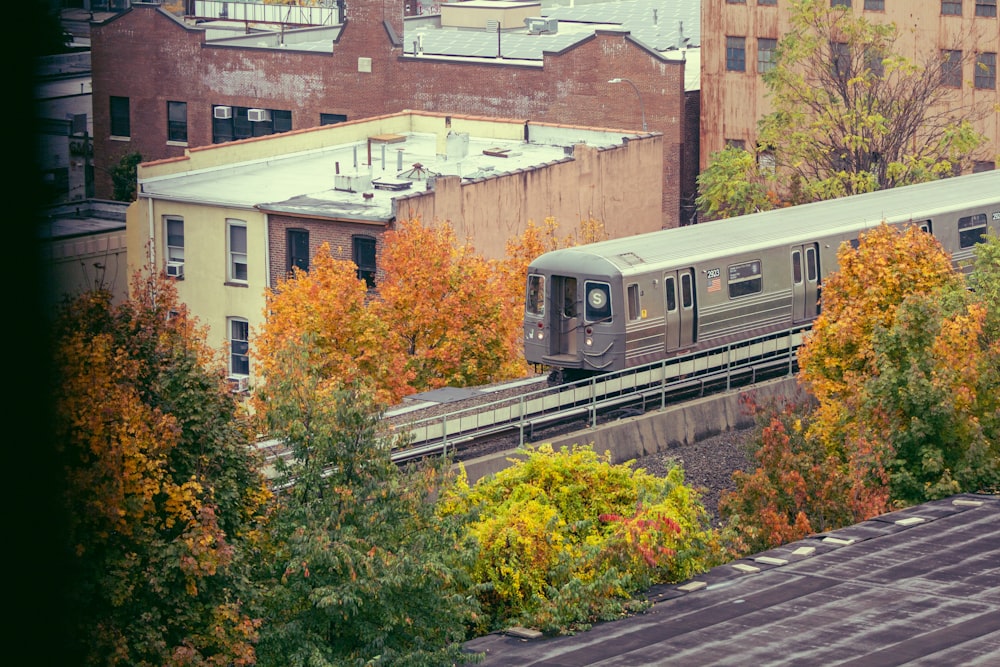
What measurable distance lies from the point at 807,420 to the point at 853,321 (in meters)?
1.81

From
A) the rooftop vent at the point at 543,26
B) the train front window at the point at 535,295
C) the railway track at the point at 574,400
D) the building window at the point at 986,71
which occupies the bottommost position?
the railway track at the point at 574,400

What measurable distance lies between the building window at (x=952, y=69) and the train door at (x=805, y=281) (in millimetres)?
23755

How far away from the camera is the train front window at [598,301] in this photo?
28.3 m

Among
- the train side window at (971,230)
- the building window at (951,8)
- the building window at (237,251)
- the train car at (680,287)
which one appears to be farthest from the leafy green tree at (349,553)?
the building window at (951,8)

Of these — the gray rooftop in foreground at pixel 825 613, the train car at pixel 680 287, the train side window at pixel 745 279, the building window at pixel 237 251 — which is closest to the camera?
the gray rooftop in foreground at pixel 825 613

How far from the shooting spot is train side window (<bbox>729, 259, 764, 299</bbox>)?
3027 cm

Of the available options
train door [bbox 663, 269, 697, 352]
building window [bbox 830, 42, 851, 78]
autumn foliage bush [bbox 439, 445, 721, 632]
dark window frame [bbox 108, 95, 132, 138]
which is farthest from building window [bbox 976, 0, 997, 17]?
autumn foliage bush [bbox 439, 445, 721, 632]

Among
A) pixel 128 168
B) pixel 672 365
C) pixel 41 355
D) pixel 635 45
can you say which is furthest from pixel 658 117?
pixel 41 355

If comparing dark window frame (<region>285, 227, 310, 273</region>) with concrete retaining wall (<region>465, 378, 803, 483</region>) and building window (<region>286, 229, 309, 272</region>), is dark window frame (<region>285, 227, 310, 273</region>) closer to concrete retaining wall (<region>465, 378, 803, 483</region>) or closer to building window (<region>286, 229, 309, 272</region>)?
building window (<region>286, 229, 309, 272</region>)

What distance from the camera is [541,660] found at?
1474 centimetres

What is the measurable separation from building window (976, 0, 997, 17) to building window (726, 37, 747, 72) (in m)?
8.35

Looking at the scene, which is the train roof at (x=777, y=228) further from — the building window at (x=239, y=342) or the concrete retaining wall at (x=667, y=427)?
the building window at (x=239, y=342)

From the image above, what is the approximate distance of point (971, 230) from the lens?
3491 centimetres

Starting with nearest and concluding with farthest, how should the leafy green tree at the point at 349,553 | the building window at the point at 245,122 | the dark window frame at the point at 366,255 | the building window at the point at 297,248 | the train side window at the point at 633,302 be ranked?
the leafy green tree at the point at 349,553, the train side window at the point at 633,302, the dark window frame at the point at 366,255, the building window at the point at 297,248, the building window at the point at 245,122
